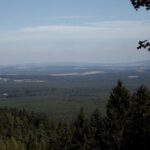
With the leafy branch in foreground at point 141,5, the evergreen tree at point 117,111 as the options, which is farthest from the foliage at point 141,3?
the evergreen tree at point 117,111

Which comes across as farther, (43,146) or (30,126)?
(30,126)

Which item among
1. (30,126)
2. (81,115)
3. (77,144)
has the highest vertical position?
(81,115)

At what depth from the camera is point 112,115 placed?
33.7 m

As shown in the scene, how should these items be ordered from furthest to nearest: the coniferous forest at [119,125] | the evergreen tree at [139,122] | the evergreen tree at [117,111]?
the evergreen tree at [117,111] → the coniferous forest at [119,125] → the evergreen tree at [139,122]

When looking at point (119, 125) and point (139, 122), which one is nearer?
point (139, 122)

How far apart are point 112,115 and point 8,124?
6355 cm

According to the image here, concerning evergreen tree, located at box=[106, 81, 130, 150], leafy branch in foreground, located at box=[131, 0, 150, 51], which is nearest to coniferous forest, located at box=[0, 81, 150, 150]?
evergreen tree, located at box=[106, 81, 130, 150]

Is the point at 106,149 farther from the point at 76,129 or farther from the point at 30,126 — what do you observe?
the point at 30,126

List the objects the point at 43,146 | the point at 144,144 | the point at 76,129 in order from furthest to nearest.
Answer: the point at 43,146 < the point at 76,129 < the point at 144,144

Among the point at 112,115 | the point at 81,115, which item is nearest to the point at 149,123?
the point at 112,115

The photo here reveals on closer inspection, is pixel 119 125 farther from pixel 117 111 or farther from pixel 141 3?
pixel 141 3

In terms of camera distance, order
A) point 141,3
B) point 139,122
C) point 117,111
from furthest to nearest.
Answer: point 117,111 < point 139,122 < point 141,3

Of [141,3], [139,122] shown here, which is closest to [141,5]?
[141,3]

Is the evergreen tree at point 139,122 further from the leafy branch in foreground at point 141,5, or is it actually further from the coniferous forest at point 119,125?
the leafy branch in foreground at point 141,5
